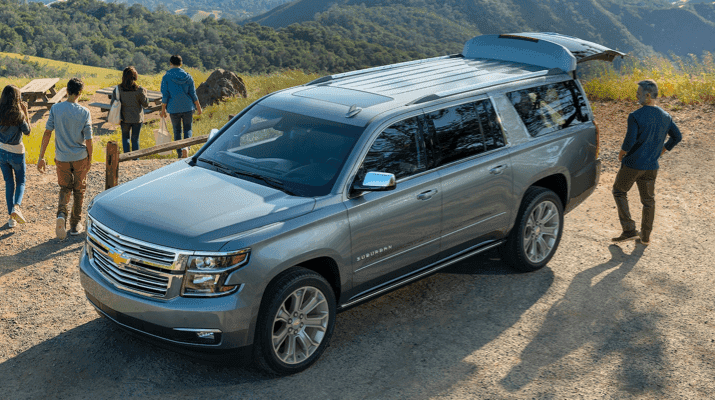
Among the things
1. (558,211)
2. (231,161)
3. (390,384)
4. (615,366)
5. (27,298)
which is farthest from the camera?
(558,211)

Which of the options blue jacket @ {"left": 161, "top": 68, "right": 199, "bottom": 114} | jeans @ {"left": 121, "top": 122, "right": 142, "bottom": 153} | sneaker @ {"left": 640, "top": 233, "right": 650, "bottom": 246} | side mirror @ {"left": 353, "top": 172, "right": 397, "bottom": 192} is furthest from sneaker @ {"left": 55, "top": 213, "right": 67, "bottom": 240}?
sneaker @ {"left": 640, "top": 233, "right": 650, "bottom": 246}

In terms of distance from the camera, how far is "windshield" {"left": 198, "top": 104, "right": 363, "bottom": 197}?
495 centimetres

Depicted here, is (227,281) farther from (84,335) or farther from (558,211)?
(558,211)

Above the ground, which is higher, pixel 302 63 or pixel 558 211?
pixel 558 211

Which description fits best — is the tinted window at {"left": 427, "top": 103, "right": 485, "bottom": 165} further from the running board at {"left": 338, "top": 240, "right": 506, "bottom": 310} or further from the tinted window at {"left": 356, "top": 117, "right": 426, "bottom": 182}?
the running board at {"left": 338, "top": 240, "right": 506, "bottom": 310}

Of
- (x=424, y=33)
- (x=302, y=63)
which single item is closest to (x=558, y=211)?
(x=302, y=63)

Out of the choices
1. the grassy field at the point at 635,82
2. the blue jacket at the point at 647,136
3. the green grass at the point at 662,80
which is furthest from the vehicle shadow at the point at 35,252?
the green grass at the point at 662,80

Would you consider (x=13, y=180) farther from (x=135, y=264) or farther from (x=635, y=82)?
(x=635, y=82)

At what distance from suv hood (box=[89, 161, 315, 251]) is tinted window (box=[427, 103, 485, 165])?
144 centimetres

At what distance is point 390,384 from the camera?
4.74m

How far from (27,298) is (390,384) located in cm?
368

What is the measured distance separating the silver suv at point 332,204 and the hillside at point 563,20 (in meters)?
101

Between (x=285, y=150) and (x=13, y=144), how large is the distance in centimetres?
433

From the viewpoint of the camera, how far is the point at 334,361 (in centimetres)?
504
